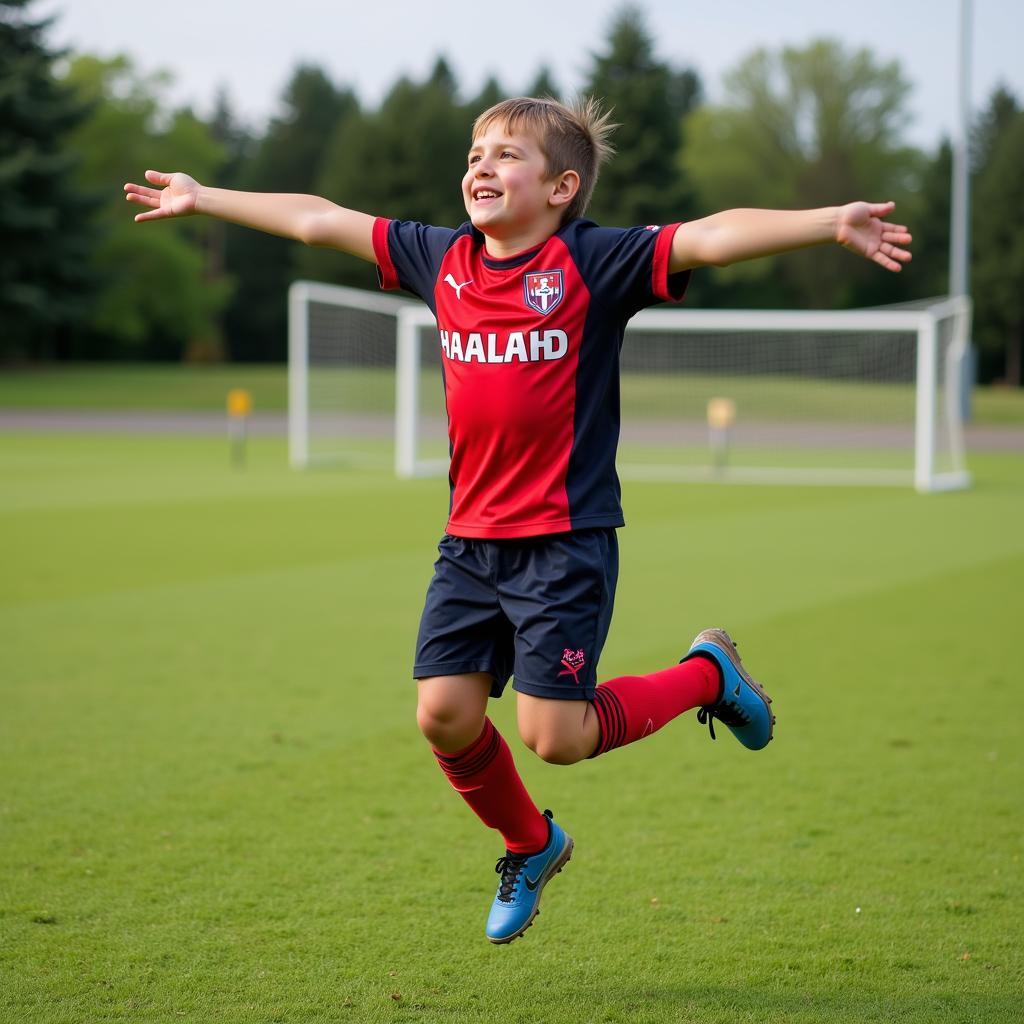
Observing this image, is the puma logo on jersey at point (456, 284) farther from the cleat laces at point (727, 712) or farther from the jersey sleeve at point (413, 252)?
the cleat laces at point (727, 712)

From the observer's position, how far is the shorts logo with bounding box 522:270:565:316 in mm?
3570

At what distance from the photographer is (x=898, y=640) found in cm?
835

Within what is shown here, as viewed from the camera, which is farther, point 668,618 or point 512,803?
point 668,618

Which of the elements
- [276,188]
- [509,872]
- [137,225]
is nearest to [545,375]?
[509,872]

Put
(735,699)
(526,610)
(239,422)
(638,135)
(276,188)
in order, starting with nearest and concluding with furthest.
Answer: (526,610) < (735,699) < (239,422) < (638,135) < (276,188)

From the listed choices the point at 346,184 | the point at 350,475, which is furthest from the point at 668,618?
the point at 346,184

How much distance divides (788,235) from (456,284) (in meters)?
0.90

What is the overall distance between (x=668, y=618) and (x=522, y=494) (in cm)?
559

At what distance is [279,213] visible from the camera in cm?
388

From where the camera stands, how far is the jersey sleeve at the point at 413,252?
3.83m

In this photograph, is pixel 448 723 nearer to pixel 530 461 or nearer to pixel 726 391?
pixel 530 461

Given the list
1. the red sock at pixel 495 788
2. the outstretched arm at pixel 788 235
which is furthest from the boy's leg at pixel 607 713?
the outstretched arm at pixel 788 235

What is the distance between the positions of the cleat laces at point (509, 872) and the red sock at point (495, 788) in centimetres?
2

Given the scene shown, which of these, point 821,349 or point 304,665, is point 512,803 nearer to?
point 304,665
